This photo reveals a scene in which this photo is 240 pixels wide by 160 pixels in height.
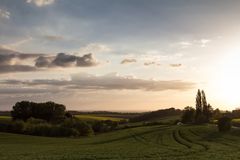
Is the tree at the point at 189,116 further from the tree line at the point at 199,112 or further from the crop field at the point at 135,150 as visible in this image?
the crop field at the point at 135,150

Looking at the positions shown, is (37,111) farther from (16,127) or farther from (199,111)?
(199,111)

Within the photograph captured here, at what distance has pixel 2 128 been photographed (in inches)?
5379

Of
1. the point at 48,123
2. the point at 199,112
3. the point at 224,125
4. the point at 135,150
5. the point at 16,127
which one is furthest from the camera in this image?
the point at 199,112

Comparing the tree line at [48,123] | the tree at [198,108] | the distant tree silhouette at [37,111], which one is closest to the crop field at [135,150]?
the tree line at [48,123]

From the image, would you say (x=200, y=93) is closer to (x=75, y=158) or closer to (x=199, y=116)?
(x=199, y=116)

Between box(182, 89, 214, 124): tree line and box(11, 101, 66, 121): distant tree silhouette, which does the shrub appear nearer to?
A: box(11, 101, 66, 121): distant tree silhouette

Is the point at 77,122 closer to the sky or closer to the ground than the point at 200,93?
closer to the ground

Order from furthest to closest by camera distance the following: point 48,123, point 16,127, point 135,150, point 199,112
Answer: point 199,112
point 48,123
point 16,127
point 135,150

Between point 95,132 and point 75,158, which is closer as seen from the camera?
point 75,158

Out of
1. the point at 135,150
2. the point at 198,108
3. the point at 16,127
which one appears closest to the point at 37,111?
the point at 16,127

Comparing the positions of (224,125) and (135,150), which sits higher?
(224,125)

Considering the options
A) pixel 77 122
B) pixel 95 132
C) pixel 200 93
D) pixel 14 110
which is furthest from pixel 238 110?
pixel 14 110

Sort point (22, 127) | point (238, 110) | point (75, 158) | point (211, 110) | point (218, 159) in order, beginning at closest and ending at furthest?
point (218, 159) → point (75, 158) → point (22, 127) → point (211, 110) → point (238, 110)

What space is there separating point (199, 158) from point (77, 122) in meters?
107
